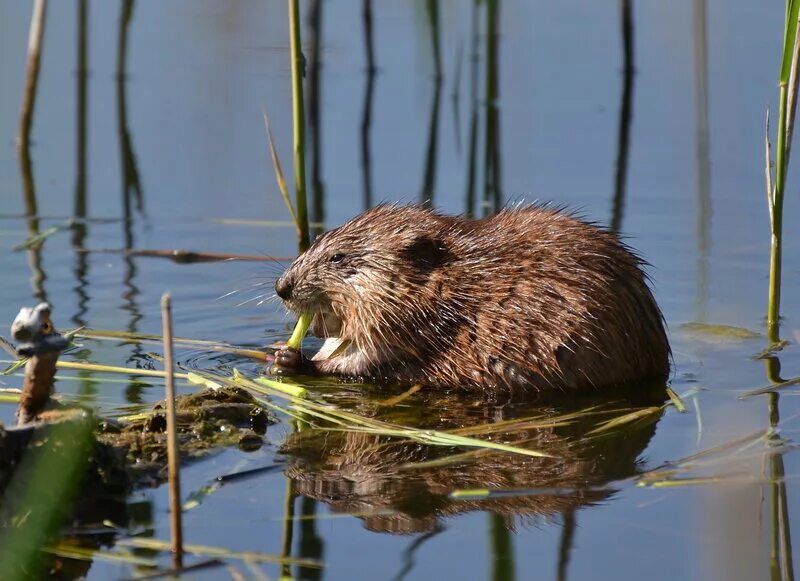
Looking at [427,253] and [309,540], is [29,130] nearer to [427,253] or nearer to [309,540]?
[427,253]

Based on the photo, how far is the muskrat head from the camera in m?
5.20

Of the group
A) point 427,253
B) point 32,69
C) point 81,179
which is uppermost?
point 32,69

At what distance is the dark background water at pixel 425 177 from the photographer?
3537 millimetres

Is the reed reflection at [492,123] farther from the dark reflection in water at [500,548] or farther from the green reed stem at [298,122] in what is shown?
the dark reflection in water at [500,548]

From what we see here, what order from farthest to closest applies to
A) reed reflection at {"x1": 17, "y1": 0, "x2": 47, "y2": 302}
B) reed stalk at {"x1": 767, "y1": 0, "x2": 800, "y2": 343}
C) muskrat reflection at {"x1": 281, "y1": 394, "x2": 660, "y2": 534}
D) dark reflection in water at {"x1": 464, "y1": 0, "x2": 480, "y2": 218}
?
A: dark reflection in water at {"x1": 464, "y1": 0, "x2": 480, "y2": 218} < reed reflection at {"x1": 17, "y1": 0, "x2": 47, "y2": 302} < reed stalk at {"x1": 767, "y1": 0, "x2": 800, "y2": 343} < muskrat reflection at {"x1": 281, "y1": 394, "x2": 660, "y2": 534}

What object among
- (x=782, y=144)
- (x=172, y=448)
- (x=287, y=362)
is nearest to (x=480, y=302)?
(x=287, y=362)

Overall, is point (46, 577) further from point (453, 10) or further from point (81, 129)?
point (453, 10)

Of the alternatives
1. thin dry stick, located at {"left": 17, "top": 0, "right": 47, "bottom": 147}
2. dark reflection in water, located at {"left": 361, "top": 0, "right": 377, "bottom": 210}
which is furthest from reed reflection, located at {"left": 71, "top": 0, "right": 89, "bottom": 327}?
dark reflection in water, located at {"left": 361, "top": 0, "right": 377, "bottom": 210}

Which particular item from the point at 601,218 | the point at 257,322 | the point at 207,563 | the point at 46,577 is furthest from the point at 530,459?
the point at 601,218

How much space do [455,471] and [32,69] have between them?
5.19 m

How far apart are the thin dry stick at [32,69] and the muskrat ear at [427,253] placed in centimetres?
373

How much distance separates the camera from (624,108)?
30.5 ft

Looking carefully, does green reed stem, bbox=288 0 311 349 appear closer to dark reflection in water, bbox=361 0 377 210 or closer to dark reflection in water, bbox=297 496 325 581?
dark reflection in water, bbox=297 496 325 581

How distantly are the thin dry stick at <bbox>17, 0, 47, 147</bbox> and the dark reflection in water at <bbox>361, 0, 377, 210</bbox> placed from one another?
2.02 meters
